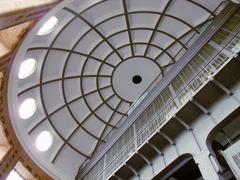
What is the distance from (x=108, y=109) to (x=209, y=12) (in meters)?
10.1

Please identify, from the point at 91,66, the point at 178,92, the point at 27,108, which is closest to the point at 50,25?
the point at 91,66

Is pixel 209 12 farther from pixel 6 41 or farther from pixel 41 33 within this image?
pixel 6 41

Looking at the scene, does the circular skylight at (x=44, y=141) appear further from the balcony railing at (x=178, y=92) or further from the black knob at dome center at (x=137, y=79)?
the black knob at dome center at (x=137, y=79)

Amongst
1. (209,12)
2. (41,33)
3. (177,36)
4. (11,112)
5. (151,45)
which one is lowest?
(11,112)

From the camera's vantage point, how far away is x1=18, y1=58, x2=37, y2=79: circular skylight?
16172 millimetres

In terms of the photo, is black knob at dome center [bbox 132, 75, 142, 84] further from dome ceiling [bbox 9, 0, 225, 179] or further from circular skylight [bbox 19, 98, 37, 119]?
circular skylight [bbox 19, 98, 37, 119]

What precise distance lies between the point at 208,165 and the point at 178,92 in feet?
13.3

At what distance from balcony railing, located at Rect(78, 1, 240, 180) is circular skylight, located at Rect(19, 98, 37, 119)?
18.8 feet

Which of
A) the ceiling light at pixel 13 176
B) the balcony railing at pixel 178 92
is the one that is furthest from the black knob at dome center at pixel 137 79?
the ceiling light at pixel 13 176

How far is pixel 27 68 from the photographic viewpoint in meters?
16.7

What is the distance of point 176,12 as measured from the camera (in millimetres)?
17750

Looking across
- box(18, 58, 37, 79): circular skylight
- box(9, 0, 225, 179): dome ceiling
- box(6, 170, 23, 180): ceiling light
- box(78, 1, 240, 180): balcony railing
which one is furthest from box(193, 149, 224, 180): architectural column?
box(18, 58, 37, 79): circular skylight

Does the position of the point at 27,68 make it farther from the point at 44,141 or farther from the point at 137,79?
the point at 137,79

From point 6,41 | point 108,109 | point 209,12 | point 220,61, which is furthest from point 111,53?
point 220,61
